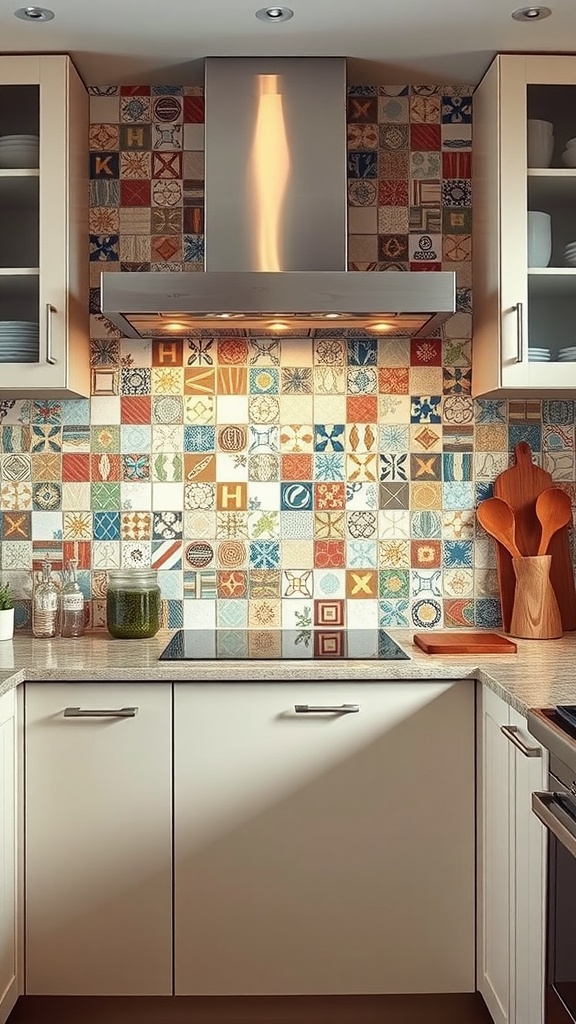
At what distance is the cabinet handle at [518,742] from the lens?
1.95 m

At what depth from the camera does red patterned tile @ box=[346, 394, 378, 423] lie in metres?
3.03

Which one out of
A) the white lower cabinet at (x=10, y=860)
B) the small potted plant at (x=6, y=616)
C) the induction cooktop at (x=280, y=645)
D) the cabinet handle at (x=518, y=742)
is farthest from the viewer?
the small potted plant at (x=6, y=616)

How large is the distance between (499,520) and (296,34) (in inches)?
55.2

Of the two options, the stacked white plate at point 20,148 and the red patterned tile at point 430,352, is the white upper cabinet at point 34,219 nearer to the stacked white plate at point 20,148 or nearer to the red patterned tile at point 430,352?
the stacked white plate at point 20,148

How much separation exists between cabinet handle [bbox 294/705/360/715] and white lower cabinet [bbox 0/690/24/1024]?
0.65 meters

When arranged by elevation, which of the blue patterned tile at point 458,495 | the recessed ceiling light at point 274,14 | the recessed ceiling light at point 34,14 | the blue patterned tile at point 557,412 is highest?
the recessed ceiling light at point 274,14

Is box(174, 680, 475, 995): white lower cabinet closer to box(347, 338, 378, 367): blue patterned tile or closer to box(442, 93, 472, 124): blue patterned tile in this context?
box(347, 338, 378, 367): blue patterned tile

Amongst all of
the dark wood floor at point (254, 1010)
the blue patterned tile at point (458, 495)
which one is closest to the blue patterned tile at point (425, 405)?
the blue patterned tile at point (458, 495)

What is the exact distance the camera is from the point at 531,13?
2514 millimetres

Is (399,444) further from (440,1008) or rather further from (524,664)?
(440,1008)

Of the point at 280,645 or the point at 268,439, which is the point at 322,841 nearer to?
the point at 280,645

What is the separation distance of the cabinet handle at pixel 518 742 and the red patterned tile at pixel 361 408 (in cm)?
110

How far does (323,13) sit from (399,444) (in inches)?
45.2

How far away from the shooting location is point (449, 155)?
9.93ft
